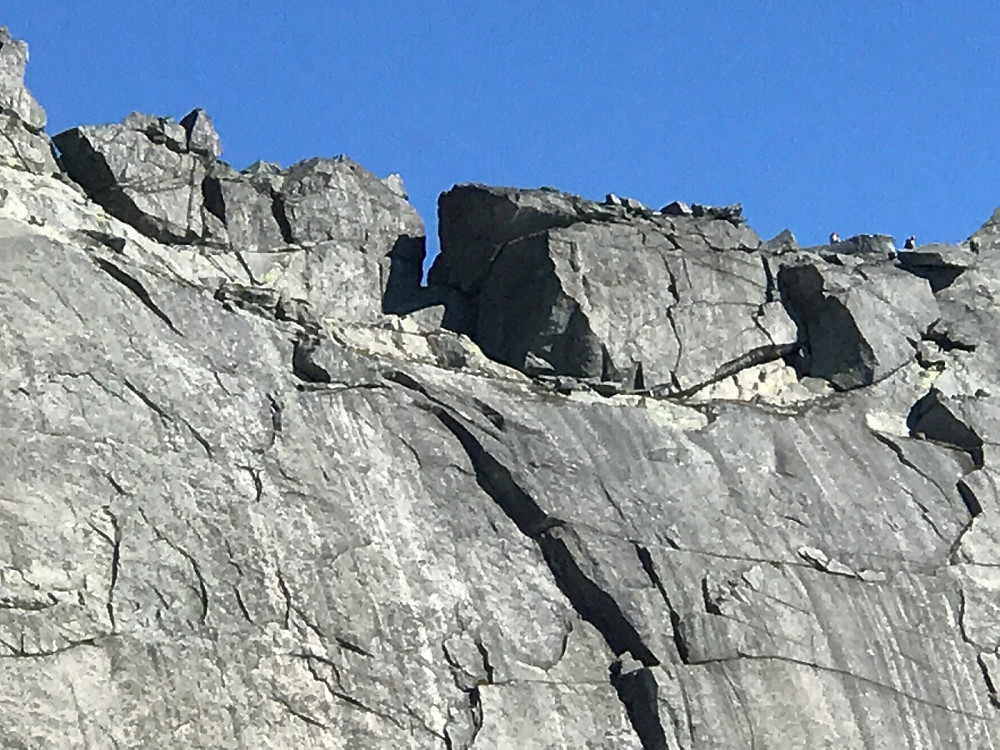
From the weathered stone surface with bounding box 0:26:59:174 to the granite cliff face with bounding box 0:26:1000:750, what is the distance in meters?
0.06

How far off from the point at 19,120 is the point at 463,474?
30.2ft

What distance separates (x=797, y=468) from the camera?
25.5 metres

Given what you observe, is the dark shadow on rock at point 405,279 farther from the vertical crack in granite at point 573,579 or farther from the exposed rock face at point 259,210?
the vertical crack in granite at point 573,579

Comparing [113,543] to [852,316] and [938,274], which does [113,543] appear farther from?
[938,274]

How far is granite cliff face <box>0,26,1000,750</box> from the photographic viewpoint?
20266 mm

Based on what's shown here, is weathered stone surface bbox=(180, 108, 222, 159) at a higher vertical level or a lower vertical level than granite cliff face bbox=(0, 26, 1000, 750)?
higher

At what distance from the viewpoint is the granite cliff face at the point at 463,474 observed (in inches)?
798

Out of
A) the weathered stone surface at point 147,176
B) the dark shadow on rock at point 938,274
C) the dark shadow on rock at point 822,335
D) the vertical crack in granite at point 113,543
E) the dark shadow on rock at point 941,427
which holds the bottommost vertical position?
the vertical crack in granite at point 113,543

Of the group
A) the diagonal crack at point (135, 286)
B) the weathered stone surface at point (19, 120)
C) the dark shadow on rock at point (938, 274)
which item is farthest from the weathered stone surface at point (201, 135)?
the dark shadow on rock at point (938, 274)

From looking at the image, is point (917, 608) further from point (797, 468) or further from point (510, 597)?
point (510, 597)

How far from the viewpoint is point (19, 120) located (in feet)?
85.3

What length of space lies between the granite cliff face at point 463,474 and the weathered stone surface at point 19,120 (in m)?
0.06

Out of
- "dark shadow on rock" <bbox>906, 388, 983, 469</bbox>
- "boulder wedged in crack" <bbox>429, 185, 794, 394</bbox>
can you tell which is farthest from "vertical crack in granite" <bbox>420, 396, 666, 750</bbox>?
"dark shadow on rock" <bbox>906, 388, 983, 469</bbox>

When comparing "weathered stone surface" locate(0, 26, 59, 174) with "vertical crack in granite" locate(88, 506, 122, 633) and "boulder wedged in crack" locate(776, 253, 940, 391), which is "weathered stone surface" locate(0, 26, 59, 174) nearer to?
"vertical crack in granite" locate(88, 506, 122, 633)
